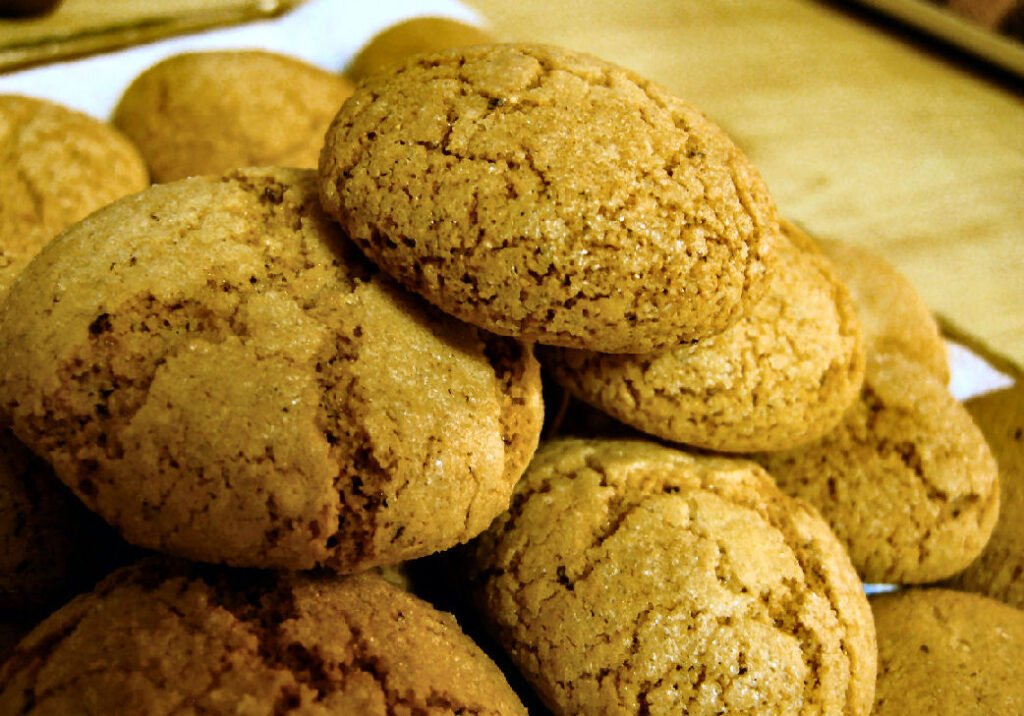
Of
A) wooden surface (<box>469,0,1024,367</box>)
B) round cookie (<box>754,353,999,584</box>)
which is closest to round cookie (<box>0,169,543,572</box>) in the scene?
round cookie (<box>754,353,999,584</box>)

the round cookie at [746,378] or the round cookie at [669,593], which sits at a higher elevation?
the round cookie at [746,378]

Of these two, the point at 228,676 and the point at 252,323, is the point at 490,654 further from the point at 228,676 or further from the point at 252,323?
the point at 252,323

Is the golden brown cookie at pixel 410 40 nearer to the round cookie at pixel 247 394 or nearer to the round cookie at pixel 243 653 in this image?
the round cookie at pixel 247 394

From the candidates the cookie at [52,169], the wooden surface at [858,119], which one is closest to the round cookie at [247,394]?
the cookie at [52,169]

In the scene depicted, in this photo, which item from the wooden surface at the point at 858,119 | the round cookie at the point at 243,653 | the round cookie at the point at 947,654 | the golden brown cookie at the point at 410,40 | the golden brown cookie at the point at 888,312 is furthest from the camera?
the wooden surface at the point at 858,119

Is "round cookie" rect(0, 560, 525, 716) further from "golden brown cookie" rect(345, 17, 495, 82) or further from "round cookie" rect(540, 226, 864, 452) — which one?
"golden brown cookie" rect(345, 17, 495, 82)

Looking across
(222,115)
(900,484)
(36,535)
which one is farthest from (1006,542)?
(222,115)
